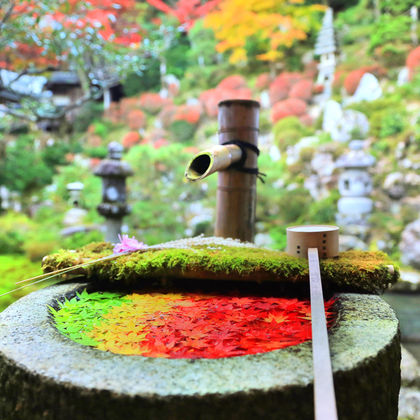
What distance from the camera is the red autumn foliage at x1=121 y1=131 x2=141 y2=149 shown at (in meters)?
11.4

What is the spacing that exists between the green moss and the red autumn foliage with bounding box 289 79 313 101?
347 inches

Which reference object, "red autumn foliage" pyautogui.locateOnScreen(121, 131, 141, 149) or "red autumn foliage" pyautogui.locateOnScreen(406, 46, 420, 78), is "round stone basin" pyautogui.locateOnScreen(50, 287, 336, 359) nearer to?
"red autumn foliage" pyautogui.locateOnScreen(406, 46, 420, 78)

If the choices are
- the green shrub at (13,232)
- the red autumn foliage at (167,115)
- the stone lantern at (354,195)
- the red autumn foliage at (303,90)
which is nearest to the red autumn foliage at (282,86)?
the red autumn foliage at (303,90)

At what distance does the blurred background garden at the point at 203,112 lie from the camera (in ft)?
22.5

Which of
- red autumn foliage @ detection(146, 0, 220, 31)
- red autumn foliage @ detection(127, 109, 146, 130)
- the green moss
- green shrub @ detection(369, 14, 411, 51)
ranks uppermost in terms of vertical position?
red autumn foliage @ detection(146, 0, 220, 31)

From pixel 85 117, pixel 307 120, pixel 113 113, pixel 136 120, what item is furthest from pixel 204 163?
pixel 85 117

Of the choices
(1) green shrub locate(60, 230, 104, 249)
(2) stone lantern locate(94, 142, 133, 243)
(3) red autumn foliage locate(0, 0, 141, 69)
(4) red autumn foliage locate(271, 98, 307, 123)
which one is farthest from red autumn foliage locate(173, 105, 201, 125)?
(2) stone lantern locate(94, 142, 133, 243)

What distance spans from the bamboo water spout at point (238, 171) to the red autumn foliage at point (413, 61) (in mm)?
7788

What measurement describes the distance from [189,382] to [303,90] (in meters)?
10.0

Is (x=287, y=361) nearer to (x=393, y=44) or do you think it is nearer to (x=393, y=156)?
(x=393, y=156)

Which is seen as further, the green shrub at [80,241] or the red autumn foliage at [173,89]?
the red autumn foliage at [173,89]

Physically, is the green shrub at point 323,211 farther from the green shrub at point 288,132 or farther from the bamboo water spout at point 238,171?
the bamboo water spout at point 238,171

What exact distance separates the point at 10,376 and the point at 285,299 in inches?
41.5

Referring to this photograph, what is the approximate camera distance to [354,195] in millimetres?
7602
